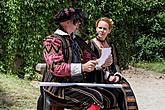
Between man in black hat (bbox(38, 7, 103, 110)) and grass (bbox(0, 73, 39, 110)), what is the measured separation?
244 centimetres

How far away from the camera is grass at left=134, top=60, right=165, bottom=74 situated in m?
13.0

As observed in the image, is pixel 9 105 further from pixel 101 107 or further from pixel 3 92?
pixel 101 107

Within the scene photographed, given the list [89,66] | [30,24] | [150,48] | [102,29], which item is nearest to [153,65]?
[150,48]

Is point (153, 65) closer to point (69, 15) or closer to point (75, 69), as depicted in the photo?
point (69, 15)

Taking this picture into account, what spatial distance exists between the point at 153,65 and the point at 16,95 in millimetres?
7838

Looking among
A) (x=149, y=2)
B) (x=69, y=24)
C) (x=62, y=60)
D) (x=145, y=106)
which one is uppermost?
(x=149, y=2)

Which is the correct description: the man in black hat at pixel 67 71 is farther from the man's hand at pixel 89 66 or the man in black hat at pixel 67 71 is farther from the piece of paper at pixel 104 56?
the piece of paper at pixel 104 56

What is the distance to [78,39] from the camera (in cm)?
376

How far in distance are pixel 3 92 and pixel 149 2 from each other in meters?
6.84

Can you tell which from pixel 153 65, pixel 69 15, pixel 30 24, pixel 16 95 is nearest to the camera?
pixel 69 15

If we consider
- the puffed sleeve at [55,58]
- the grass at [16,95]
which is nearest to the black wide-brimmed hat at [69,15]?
the puffed sleeve at [55,58]

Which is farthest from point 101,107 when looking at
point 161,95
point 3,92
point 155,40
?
point 155,40

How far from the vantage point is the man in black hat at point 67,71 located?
3.39 metres

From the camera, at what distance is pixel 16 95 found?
21.7ft
